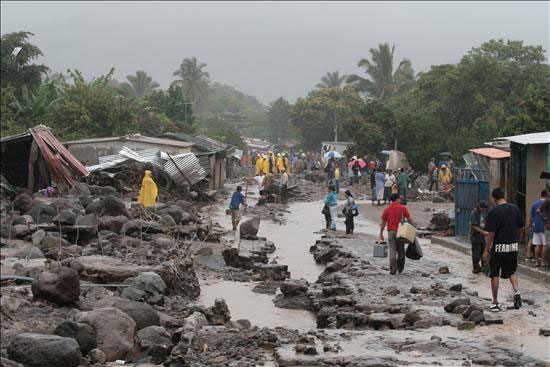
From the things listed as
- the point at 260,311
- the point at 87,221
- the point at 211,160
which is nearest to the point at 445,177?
the point at 211,160

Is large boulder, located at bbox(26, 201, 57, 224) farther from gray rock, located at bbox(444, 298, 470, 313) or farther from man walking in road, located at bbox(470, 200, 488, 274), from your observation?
gray rock, located at bbox(444, 298, 470, 313)

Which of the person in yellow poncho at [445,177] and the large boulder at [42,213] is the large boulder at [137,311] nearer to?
the large boulder at [42,213]

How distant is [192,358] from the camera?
8.41m

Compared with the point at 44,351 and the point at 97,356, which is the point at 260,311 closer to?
the point at 97,356

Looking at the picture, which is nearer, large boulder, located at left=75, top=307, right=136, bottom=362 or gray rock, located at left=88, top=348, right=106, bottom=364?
gray rock, located at left=88, top=348, right=106, bottom=364

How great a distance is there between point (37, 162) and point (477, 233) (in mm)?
14194

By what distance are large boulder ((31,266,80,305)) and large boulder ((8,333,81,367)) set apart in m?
1.74

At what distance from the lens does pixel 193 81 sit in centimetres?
9662

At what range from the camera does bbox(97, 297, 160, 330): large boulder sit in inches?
383

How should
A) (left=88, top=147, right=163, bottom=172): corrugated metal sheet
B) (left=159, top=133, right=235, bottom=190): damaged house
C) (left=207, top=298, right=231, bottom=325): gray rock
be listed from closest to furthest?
(left=207, top=298, right=231, bottom=325): gray rock < (left=88, top=147, right=163, bottom=172): corrugated metal sheet < (left=159, top=133, right=235, bottom=190): damaged house

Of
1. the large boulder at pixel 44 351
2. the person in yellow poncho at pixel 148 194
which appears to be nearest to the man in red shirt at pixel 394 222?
the large boulder at pixel 44 351

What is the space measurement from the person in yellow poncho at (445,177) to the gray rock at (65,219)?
2224 centimetres

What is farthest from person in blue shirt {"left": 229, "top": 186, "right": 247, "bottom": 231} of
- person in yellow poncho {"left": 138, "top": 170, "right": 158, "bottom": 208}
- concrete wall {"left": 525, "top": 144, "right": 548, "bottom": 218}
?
concrete wall {"left": 525, "top": 144, "right": 548, "bottom": 218}

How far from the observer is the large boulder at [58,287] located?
995 cm
